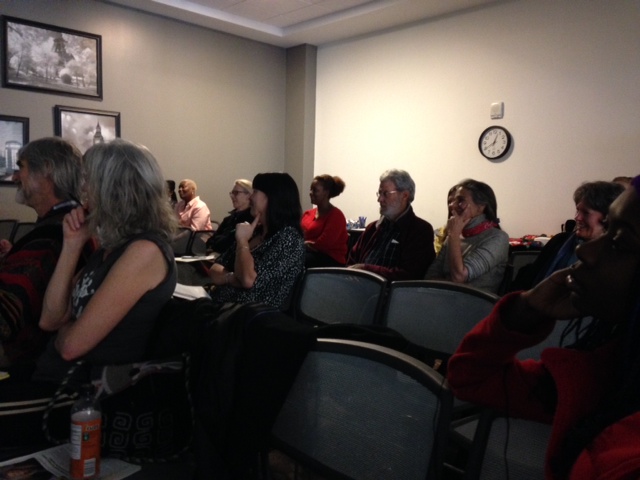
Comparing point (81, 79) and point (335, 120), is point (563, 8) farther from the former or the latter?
point (81, 79)

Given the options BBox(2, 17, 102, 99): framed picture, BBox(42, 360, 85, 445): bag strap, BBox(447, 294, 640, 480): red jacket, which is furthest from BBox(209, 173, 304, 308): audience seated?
BBox(2, 17, 102, 99): framed picture

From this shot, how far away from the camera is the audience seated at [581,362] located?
2.67ft

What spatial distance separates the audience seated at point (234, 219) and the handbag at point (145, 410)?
3213 millimetres

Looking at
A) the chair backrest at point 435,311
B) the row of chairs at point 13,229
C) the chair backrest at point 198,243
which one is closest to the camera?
the chair backrest at point 435,311

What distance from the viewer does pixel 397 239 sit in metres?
3.38

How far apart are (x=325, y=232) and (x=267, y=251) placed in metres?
2.17

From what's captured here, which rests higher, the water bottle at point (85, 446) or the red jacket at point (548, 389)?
the red jacket at point (548, 389)

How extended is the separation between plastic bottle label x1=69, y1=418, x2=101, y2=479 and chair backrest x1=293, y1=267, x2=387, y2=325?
113 centimetres

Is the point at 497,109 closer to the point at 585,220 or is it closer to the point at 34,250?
the point at 585,220

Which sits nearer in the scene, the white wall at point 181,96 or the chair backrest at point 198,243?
the chair backrest at point 198,243

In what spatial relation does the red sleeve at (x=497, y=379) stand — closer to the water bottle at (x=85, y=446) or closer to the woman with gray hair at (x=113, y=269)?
the water bottle at (x=85, y=446)

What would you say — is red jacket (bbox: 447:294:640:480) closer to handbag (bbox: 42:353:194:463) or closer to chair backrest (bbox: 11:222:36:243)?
handbag (bbox: 42:353:194:463)

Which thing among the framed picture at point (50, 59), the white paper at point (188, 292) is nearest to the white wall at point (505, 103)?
the framed picture at point (50, 59)

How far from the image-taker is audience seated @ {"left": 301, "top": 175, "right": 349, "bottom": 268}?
472cm
